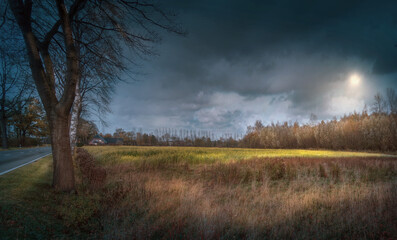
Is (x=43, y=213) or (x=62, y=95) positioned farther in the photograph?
(x=62, y=95)

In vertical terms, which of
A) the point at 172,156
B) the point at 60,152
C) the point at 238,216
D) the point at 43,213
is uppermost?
the point at 60,152

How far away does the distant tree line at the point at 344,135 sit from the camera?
42.3 meters

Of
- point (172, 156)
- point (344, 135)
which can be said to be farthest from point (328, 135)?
point (172, 156)

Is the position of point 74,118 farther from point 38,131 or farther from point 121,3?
point 38,131

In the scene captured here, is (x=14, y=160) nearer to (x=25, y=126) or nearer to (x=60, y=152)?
(x=60, y=152)

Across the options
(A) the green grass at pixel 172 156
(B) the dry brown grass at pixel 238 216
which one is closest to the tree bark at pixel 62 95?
(B) the dry brown grass at pixel 238 216

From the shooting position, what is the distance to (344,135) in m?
52.2

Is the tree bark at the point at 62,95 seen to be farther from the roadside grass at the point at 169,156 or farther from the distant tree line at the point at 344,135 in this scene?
the distant tree line at the point at 344,135

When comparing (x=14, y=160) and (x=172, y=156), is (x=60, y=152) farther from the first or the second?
(x=172, y=156)

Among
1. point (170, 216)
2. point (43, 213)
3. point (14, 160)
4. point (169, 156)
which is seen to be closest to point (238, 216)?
point (170, 216)

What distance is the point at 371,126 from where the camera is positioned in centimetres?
4484

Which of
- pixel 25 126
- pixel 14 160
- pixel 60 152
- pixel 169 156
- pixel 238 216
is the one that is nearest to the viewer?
pixel 238 216

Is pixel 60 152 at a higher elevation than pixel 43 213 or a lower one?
higher

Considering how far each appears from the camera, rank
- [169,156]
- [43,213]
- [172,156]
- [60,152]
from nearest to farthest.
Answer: [43,213] → [60,152] → [169,156] → [172,156]
